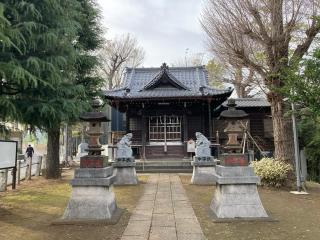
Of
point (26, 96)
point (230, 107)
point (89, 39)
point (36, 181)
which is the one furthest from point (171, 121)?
point (26, 96)

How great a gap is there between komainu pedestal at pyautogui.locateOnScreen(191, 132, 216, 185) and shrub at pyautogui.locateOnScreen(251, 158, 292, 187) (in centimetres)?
196

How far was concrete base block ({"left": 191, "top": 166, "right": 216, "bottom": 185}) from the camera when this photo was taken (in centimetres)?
1315

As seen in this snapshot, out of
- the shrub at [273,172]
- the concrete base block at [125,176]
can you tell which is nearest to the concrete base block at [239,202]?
the shrub at [273,172]

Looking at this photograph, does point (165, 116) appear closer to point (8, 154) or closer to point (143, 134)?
point (143, 134)

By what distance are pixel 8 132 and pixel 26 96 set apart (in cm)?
117

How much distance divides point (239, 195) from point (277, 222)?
38.8 inches

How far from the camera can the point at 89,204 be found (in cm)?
743

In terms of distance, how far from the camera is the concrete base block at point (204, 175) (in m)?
13.1

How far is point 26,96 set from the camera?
310 inches

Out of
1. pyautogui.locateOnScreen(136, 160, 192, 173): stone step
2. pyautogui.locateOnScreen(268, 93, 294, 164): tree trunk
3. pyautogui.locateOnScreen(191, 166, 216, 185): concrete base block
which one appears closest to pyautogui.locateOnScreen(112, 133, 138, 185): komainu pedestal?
pyautogui.locateOnScreen(191, 166, 216, 185): concrete base block

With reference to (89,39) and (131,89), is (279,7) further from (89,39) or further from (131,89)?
(131,89)

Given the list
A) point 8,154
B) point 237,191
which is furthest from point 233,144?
point 8,154

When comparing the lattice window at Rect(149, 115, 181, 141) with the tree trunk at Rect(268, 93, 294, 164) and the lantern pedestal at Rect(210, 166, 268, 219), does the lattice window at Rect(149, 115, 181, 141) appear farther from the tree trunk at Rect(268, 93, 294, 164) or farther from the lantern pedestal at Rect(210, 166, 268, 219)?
the lantern pedestal at Rect(210, 166, 268, 219)

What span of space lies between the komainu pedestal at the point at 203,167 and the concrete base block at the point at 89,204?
6320 mm
